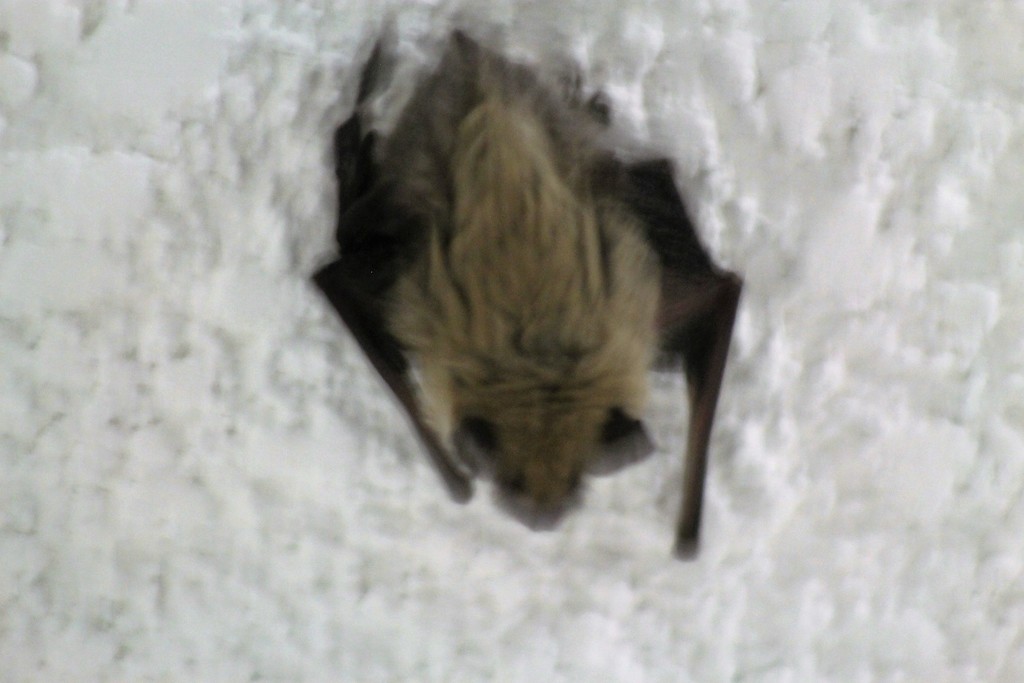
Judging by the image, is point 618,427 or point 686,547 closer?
point 618,427

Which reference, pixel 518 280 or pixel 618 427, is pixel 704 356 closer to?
pixel 618 427

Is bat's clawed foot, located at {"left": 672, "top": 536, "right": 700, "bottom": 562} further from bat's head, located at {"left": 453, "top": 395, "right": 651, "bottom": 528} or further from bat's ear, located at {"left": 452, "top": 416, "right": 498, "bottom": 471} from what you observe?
bat's ear, located at {"left": 452, "top": 416, "right": 498, "bottom": 471}

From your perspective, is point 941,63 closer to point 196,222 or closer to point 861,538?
point 861,538

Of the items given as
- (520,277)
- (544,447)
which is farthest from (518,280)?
(544,447)

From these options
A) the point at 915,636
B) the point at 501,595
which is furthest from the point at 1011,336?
the point at 501,595

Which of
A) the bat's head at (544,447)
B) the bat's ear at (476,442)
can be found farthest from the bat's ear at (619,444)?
the bat's ear at (476,442)

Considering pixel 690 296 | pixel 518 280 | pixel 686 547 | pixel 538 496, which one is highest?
pixel 518 280
